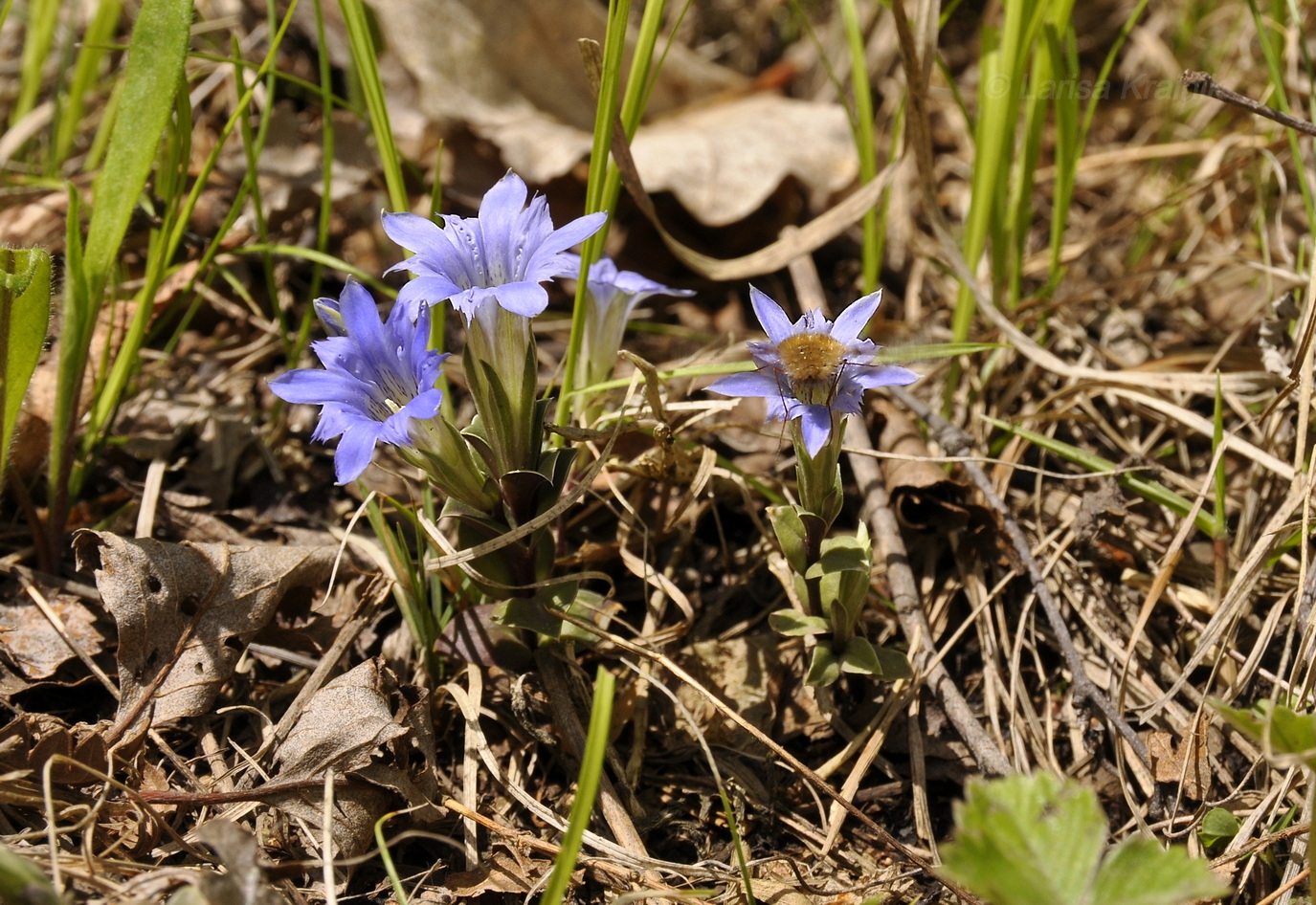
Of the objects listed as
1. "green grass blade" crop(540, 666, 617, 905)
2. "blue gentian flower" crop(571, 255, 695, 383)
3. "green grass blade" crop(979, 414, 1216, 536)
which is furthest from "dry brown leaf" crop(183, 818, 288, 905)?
"green grass blade" crop(979, 414, 1216, 536)

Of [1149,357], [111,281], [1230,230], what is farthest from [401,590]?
[1230,230]

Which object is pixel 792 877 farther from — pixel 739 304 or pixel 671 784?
pixel 739 304

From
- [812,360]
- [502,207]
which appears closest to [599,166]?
[502,207]

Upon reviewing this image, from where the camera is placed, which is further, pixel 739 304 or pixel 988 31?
pixel 739 304

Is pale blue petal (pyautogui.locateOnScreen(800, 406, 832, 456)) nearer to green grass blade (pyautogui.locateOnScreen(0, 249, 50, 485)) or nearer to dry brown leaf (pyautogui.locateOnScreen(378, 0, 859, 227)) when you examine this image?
green grass blade (pyautogui.locateOnScreen(0, 249, 50, 485))

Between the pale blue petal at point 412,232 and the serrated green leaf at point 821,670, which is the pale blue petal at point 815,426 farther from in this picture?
the pale blue petal at point 412,232

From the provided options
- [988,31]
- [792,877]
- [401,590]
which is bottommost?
[792,877]

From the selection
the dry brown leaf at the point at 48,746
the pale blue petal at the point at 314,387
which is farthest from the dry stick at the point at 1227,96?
the dry brown leaf at the point at 48,746

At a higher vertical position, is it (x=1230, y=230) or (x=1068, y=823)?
(x=1230, y=230)
